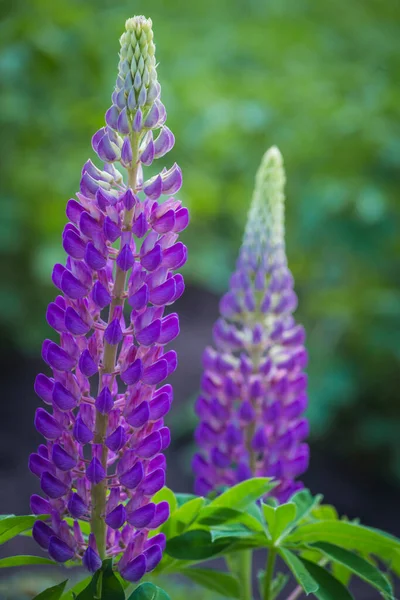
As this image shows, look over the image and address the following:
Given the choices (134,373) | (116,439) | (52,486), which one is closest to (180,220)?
(134,373)

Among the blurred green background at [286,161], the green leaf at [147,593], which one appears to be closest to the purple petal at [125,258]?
the green leaf at [147,593]

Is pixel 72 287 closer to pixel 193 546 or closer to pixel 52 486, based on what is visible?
pixel 52 486

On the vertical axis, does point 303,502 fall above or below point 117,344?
below

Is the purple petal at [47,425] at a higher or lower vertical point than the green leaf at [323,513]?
higher

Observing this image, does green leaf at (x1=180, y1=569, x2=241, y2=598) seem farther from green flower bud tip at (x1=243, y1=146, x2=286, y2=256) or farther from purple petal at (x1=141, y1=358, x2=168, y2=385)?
green flower bud tip at (x1=243, y1=146, x2=286, y2=256)

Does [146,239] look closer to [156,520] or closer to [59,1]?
[156,520]

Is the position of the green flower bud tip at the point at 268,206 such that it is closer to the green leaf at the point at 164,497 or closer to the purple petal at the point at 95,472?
the green leaf at the point at 164,497

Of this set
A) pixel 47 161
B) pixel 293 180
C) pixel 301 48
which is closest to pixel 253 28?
pixel 301 48
